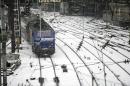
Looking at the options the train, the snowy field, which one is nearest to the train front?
the train

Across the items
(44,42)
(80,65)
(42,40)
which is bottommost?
(80,65)

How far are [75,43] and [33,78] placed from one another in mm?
13899

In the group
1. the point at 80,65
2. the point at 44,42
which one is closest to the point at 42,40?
the point at 44,42

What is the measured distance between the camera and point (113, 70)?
820 inches

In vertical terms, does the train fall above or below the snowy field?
above

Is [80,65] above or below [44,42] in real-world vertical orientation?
below

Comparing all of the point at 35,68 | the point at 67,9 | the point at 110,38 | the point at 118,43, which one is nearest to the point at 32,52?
the point at 35,68

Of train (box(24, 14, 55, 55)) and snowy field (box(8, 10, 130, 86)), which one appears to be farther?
train (box(24, 14, 55, 55))

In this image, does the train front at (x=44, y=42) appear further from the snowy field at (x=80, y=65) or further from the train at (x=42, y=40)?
the snowy field at (x=80, y=65)

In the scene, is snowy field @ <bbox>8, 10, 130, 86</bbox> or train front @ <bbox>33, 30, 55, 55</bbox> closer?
snowy field @ <bbox>8, 10, 130, 86</bbox>

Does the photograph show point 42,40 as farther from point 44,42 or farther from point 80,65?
point 80,65

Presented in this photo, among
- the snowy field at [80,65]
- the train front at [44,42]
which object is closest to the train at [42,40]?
the train front at [44,42]

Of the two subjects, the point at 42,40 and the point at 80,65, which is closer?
the point at 80,65

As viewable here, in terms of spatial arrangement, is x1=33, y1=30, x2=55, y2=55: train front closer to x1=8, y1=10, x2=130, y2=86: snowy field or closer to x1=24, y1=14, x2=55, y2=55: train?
x1=24, y1=14, x2=55, y2=55: train
